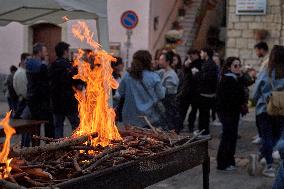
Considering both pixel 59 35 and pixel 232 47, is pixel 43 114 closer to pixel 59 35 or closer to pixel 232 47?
pixel 232 47

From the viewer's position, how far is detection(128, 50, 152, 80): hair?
7812 mm

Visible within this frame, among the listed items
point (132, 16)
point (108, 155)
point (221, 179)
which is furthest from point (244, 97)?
point (132, 16)

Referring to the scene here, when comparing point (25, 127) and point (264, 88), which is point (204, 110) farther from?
point (25, 127)

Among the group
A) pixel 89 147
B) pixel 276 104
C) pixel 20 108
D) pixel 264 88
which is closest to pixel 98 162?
pixel 89 147

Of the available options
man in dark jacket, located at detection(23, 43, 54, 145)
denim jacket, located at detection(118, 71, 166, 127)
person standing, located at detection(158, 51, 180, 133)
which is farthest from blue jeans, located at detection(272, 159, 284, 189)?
man in dark jacket, located at detection(23, 43, 54, 145)

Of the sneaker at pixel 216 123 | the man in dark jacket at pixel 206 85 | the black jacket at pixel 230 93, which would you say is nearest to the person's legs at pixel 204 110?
the man in dark jacket at pixel 206 85

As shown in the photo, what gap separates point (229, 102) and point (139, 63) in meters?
1.63

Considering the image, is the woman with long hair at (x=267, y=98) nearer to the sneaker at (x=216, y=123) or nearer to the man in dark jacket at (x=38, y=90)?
the man in dark jacket at (x=38, y=90)

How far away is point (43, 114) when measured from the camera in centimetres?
921

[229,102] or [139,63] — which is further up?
[139,63]

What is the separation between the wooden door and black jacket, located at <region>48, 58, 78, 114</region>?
13556 mm

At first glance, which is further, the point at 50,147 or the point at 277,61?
the point at 277,61

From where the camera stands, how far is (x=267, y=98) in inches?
345

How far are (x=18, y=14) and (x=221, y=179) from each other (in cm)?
459
